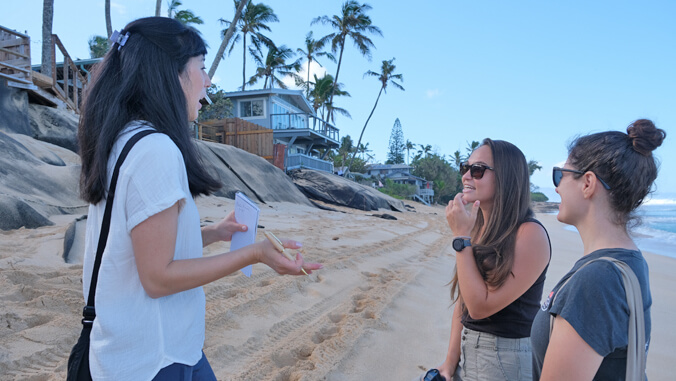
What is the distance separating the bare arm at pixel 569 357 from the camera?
3.91 ft

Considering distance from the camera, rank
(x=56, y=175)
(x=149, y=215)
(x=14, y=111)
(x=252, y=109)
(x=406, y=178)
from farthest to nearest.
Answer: (x=406, y=178), (x=252, y=109), (x=14, y=111), (x=56, y=175), (x=149, y=215)

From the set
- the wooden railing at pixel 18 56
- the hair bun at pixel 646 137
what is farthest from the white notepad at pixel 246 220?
the wooden railing at pixel 18 56

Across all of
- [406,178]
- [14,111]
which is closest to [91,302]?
[14,111]

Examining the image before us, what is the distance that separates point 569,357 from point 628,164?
2.29ft

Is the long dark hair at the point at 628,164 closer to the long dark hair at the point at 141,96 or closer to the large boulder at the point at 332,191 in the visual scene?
the long dark hair at the point at 141,96

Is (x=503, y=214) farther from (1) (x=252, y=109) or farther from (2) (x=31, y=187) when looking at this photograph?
(1) (x=252, y=109)

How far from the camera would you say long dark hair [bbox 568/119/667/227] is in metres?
1.41

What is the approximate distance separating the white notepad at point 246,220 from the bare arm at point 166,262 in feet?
1.16

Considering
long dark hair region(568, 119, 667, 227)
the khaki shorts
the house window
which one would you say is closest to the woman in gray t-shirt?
long dark hair region(568, 119, 667, 227)

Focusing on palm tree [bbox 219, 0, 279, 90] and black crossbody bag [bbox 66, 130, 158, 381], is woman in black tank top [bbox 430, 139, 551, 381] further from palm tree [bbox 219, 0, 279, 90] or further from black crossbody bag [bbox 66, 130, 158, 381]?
palm tree [bbox 219, 0, 279, 90]

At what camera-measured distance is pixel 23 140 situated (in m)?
8.58

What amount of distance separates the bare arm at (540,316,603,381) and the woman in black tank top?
0.58 m

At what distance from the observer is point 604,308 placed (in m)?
1.17

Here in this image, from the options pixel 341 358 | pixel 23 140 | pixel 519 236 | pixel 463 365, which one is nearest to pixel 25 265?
pixel 341 358
